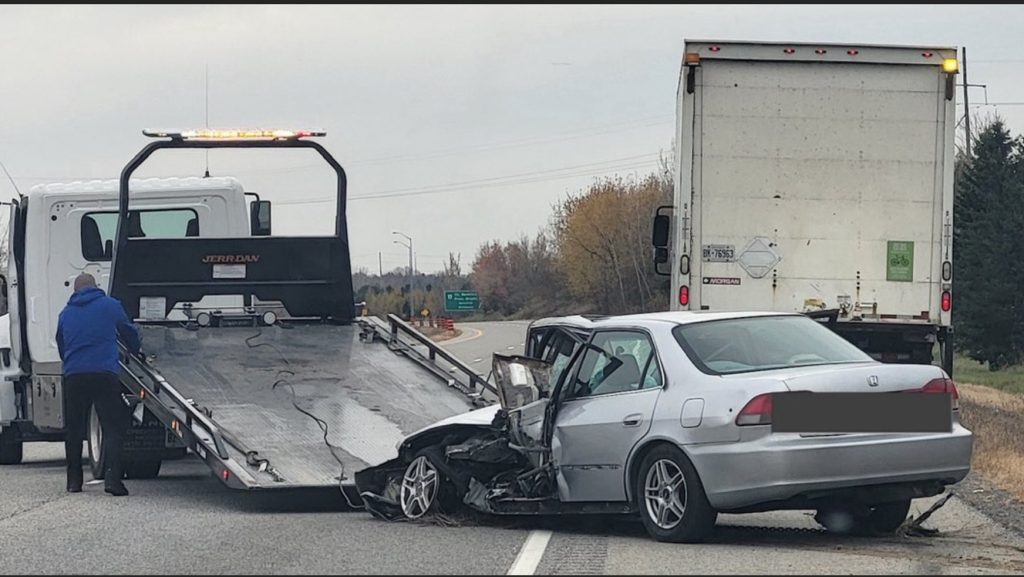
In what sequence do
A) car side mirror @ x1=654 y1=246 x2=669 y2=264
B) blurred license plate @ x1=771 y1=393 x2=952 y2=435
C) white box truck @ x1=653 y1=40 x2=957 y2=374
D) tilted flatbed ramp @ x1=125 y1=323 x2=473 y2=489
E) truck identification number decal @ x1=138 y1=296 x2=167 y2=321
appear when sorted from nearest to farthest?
1. blurred license plate @ x1=771 y1=393 x2=952 y2=435
2. tilted flatbed ramp @ x1=125 y1=323 x2=473 y2=489
3. truck identification number decal @ x1=138 y1=296 x2=167 y2=321
4. white box truck @ x1=653 y1=40 x2=957 y2=374
5. car side mirror @ x1=654 y1=246 x2=669 y2=264

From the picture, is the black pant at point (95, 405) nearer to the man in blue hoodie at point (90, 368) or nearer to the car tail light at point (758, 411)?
the man in blue hoodie at point (90, 368)

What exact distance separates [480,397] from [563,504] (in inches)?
124

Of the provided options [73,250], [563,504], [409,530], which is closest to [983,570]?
[563,504]

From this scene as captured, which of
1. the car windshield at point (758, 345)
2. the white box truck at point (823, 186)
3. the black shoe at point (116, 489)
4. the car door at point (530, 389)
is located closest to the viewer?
the car windshield at point (758, 345)

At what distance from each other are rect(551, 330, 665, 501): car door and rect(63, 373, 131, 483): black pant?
4.20 meters

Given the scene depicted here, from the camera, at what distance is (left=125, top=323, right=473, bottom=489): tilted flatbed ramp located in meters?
11.1

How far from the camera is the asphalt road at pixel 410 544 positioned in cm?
823

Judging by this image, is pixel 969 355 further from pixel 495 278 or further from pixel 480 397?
pixel 495 278

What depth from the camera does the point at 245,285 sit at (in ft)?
48.3

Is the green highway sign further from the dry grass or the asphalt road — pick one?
the asphalt road

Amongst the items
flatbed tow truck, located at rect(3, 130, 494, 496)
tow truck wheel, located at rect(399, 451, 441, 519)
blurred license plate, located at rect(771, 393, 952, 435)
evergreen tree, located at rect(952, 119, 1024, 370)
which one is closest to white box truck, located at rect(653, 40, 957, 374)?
flatbed tow truck, located at rect(3, 130, 494, 496)

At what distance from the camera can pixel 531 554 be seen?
8688mm

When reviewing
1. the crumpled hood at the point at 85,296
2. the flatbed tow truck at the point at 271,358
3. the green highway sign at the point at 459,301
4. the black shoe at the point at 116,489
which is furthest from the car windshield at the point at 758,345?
the green highway sign at the point at 459,301

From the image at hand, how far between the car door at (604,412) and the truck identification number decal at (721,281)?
5541 millimetres
